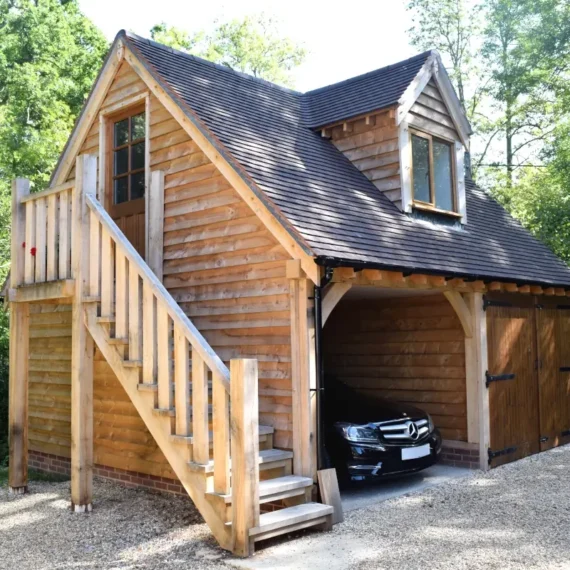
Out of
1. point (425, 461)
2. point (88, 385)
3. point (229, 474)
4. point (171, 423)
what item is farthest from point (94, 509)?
point (425, 461)

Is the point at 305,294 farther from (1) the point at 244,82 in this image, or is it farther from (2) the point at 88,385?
(1) the point at 244,82

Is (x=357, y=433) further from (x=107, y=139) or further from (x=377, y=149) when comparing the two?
(x=107, y=139)

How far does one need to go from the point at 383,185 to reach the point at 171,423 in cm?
474

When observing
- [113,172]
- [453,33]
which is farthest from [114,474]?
[453,33]

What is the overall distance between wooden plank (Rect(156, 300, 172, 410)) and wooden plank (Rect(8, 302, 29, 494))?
8.81 ft

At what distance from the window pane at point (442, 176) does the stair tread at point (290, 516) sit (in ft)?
16.9

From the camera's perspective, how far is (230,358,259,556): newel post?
5113 mm

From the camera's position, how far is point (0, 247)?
1606 cm

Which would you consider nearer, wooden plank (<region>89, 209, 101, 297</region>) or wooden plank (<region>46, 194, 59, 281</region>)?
wooden plank (<region>89, 209, 101, 297</region>)

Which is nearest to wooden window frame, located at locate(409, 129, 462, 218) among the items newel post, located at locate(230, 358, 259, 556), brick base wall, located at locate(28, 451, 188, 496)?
newel post, located at locate(230, 358, 259, 556)

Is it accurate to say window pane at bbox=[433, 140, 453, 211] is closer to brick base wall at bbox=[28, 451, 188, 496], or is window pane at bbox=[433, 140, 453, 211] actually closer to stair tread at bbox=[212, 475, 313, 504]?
stair tread at bbox=[212, 475, 313, 504]

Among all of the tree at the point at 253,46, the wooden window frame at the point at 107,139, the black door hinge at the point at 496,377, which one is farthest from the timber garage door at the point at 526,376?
the tree at the point at 253,46

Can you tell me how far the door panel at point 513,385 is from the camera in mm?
8969

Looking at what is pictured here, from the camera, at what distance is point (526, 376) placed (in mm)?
9797
